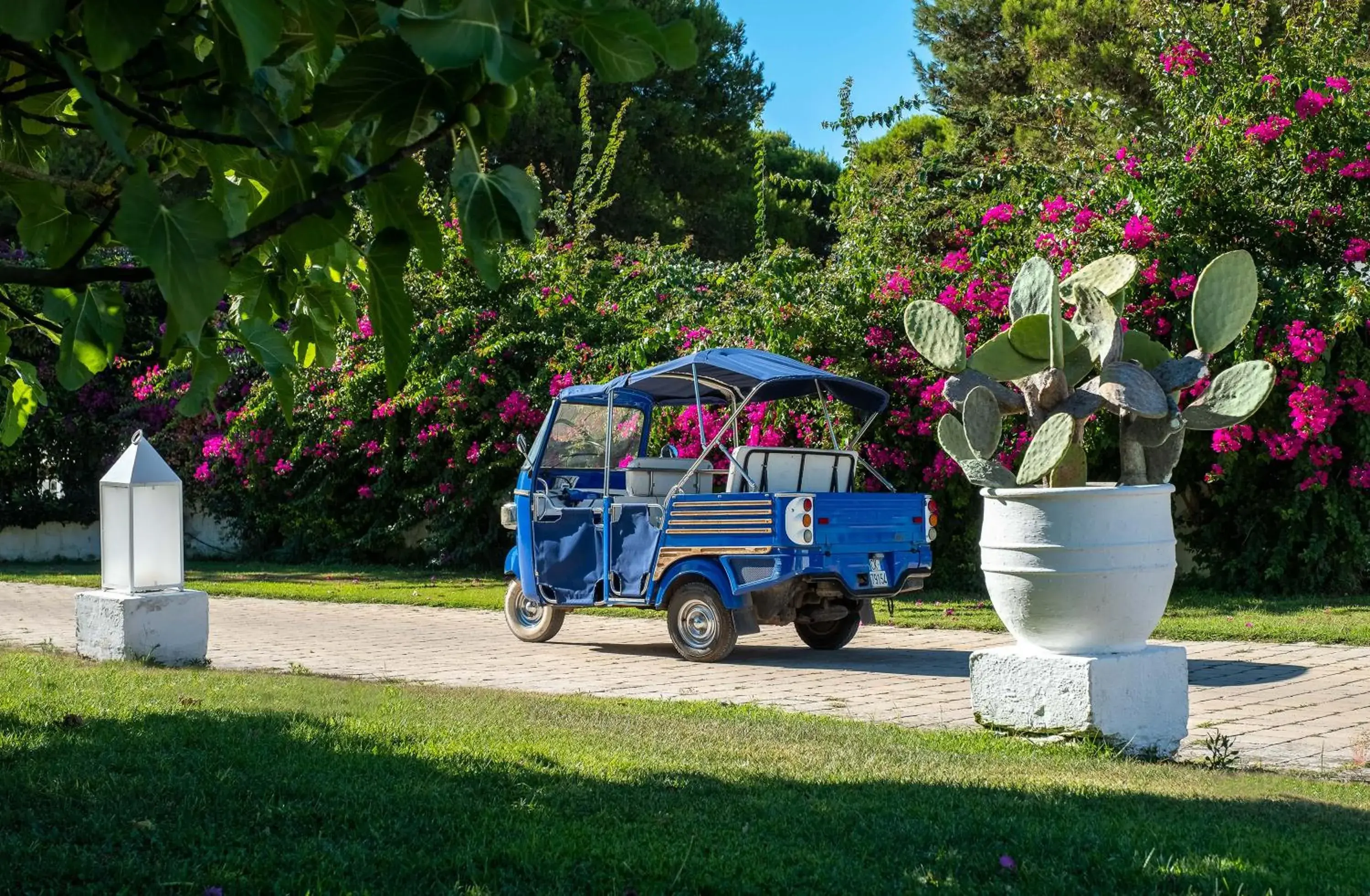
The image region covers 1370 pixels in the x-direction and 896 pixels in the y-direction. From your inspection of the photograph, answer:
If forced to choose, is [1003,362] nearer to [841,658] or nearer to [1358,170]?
[841,658]

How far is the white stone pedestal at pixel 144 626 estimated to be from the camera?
31.4 feet

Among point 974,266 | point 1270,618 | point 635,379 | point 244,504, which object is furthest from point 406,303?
point 244,504

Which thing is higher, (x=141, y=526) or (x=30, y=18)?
(x=30, y=18)

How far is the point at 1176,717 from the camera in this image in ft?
21.5

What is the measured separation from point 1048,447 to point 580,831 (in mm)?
3285

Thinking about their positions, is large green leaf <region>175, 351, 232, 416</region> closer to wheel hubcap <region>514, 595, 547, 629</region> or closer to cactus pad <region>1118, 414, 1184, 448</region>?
cactus pad <region>1118, 414, 1184, 448</region>

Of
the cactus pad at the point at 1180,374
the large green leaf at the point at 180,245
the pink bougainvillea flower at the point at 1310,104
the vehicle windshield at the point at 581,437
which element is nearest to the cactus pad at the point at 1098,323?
the cactus pad at the point at 1180,374

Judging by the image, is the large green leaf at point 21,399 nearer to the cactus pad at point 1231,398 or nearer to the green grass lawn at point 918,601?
the cactus pad at point 1231,398

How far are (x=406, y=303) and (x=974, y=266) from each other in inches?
444

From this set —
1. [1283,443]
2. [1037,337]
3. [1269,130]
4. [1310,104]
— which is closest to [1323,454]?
[1283,443]

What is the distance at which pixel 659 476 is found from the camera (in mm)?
11500

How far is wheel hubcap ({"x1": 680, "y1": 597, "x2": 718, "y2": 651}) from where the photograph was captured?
10.2 m

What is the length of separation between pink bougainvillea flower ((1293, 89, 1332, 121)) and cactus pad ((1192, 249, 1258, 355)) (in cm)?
700

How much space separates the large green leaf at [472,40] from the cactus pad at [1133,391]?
4.93 m
